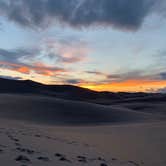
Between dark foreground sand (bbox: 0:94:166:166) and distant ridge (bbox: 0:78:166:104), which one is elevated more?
distant ridge (bbox: 0:78:166:104)

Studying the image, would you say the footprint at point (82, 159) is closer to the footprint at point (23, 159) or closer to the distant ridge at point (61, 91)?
the footprint at point (23, 159)

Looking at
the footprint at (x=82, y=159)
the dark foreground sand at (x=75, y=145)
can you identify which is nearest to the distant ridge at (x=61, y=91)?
the dark foreground sand at (x=75, y=145)

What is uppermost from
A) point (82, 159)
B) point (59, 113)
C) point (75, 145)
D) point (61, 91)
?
point (61, 91)

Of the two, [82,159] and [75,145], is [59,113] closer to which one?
[75,145]

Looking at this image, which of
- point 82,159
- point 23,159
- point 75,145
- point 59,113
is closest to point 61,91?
point 59,113

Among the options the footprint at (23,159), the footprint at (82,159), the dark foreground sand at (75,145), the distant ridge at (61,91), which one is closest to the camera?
the footprint at (23,159)

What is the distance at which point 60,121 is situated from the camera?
91.5 feet

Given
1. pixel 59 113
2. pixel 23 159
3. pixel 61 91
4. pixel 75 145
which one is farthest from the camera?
pixel 61 91

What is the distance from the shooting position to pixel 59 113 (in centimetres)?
3183

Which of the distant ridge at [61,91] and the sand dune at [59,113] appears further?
the distant ridge at [61,91]

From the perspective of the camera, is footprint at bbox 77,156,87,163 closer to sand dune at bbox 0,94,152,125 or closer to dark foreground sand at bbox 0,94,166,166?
dark foreground sand at bbox 0,94,166,166

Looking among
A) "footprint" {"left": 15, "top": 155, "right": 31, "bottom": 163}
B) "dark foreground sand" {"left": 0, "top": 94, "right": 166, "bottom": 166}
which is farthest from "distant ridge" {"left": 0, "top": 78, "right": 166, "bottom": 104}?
"footprint" {"left": 15, "top": 155, "right": 31, "bottom": 163}

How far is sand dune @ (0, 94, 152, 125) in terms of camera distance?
28375 millimetres

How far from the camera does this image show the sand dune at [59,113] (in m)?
28.4
